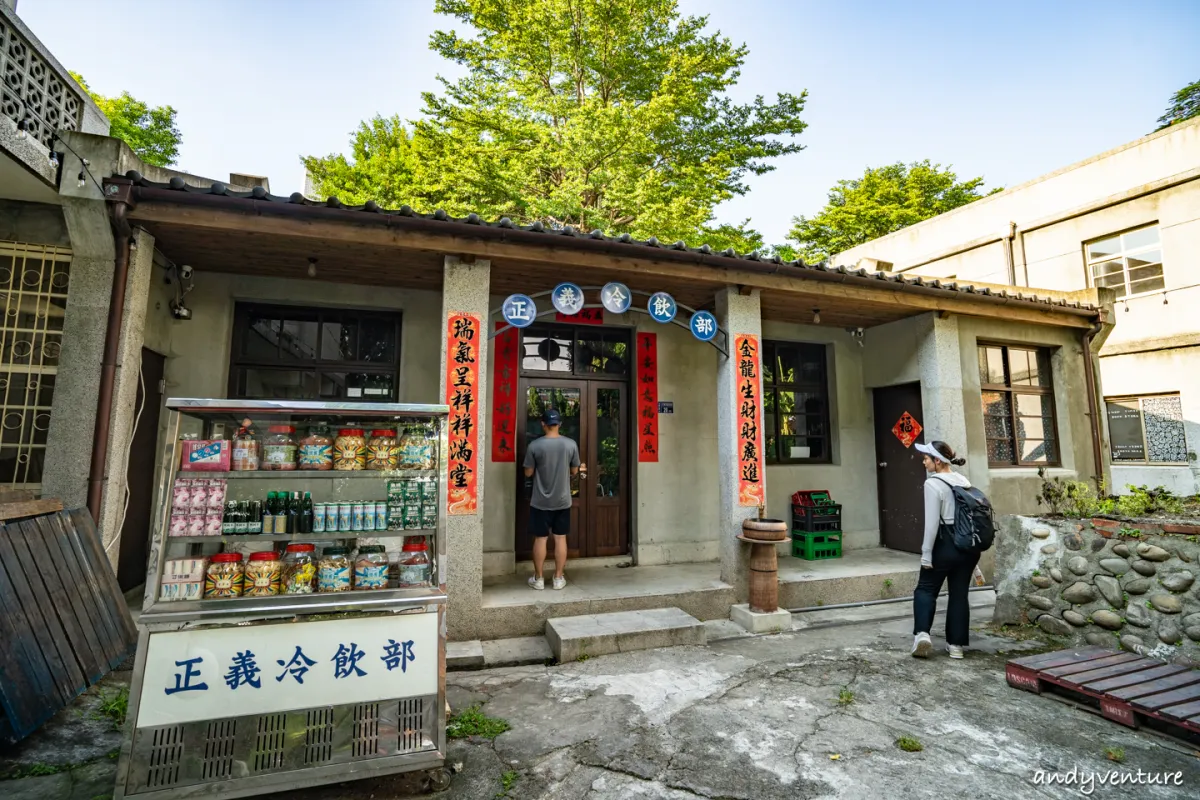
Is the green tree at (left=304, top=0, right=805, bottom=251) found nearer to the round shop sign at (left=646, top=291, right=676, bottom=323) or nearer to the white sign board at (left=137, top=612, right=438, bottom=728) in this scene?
the round shop sign at (left=646, top=291, right=676, bottom=323)

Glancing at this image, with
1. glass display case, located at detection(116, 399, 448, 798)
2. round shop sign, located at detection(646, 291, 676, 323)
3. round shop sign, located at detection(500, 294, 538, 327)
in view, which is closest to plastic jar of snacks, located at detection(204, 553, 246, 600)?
glass display case, located at detection(116, 399, 448, 798)

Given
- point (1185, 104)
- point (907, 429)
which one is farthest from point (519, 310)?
point (1185, 104)

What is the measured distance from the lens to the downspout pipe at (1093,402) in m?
8.16

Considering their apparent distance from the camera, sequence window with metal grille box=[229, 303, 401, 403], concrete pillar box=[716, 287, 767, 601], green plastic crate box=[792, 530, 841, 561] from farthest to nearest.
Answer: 1. green plastic crate box=[792, 530, 841, 561]
2. window with metal grille box=[229, 303, 401, 403]
3. concrete pillar box=[716, 287, 767, 601]

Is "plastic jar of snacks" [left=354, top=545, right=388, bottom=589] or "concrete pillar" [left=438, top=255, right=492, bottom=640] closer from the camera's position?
"plastic jar of snacks" [left=354, top=545, right=388, bottom=589]

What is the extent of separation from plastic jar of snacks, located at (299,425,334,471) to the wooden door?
371 cm

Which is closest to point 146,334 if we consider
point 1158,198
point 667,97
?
point 667,97

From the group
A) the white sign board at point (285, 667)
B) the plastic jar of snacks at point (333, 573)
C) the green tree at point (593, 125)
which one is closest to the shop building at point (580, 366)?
the plastic jar of snacks at point (333, 573)

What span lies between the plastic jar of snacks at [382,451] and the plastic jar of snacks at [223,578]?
85cm

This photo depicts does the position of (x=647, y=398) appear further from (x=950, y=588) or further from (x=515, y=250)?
(x=950, y=588)

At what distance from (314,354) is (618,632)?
4586mm

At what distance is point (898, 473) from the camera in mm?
8258

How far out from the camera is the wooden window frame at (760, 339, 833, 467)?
8266mm

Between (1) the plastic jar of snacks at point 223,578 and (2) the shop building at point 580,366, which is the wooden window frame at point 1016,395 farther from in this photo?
(1) the plastic jar of snacks at point 223,578
